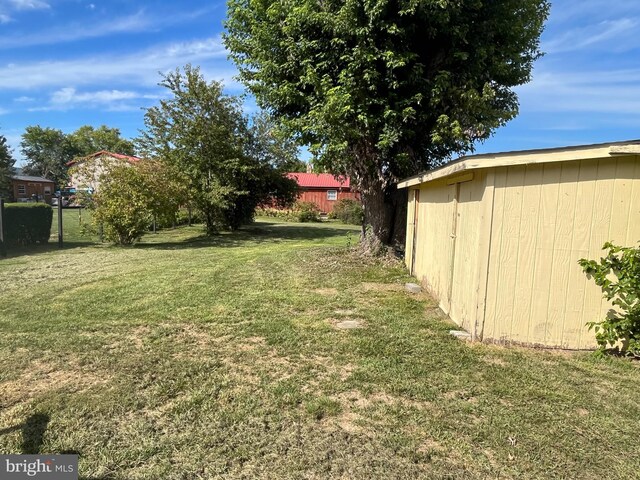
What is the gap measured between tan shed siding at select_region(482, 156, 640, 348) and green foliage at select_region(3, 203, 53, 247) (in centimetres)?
1226

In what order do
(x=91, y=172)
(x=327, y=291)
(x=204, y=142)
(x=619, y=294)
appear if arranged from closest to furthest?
(x=619, y=294) < (x=327, y=291) < (x=91, y=172) < (x=204, y=142)

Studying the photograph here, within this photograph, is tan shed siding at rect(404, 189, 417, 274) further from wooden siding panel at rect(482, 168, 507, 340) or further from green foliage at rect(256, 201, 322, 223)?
green foliage at rect(256, 201, 322, 223)

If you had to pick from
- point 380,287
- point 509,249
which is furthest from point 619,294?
point 380,287

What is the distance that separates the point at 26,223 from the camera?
11.7 meters

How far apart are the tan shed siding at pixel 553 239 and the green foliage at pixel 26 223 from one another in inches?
483

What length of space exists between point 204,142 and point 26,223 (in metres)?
6.54

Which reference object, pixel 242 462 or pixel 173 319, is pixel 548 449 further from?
pixel 173 319

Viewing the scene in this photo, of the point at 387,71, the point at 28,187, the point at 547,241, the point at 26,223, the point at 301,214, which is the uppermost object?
the point at 387,71

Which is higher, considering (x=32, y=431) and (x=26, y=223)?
(x=26, y=223)

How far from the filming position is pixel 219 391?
10.8 feet

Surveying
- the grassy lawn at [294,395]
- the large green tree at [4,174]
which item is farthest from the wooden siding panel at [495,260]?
the large green tree at [4,174]

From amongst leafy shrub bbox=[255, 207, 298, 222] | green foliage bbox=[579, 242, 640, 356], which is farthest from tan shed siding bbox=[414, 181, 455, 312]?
leafy shrub bbox=[255, 207, 298, 222]

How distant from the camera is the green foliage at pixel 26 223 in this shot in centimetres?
1112

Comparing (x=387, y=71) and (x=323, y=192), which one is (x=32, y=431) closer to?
(x=387, y=71)
